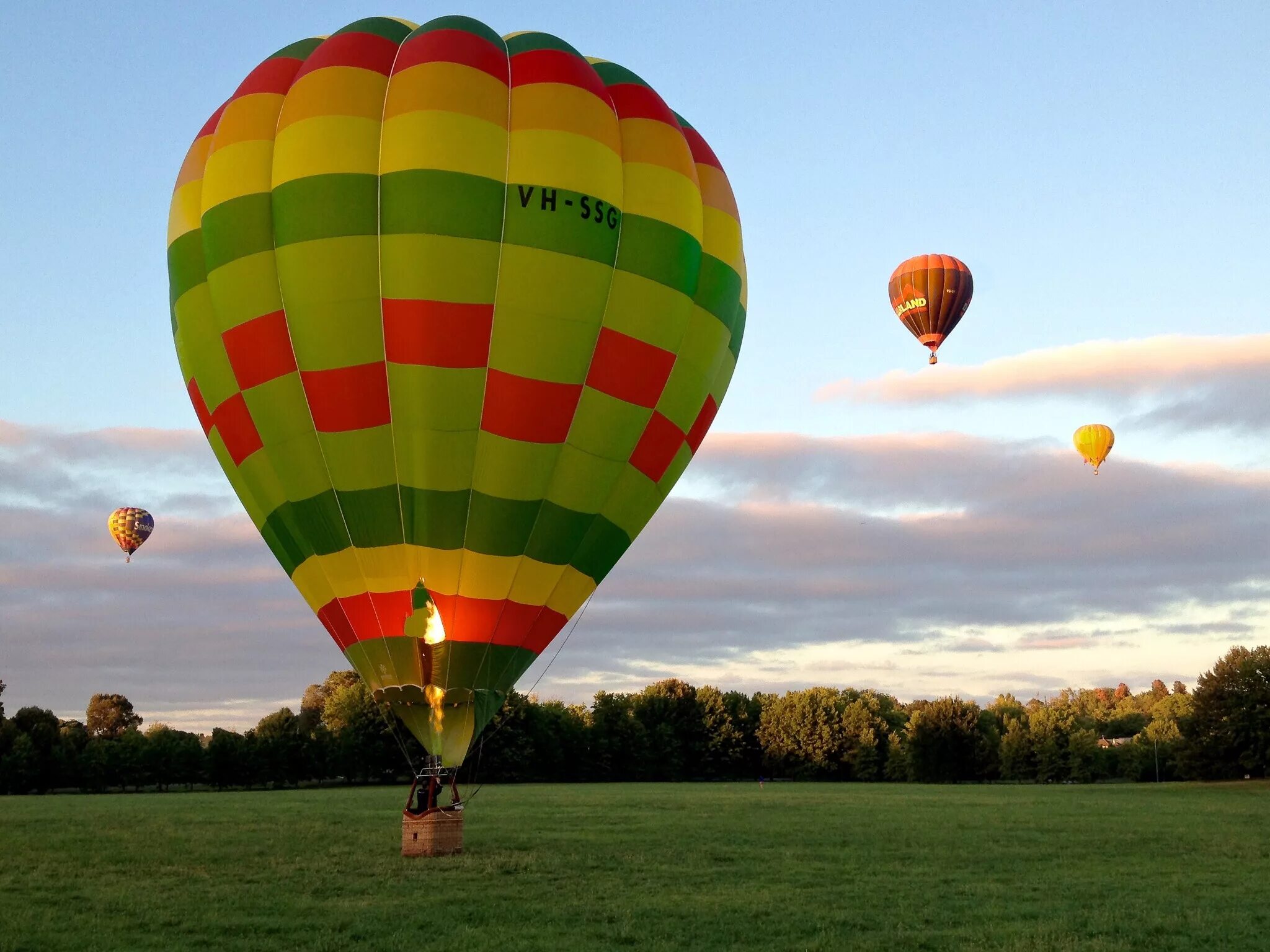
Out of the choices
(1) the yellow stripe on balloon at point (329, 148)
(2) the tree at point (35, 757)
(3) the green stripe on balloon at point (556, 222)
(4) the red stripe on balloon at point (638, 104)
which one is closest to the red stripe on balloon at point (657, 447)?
(3) the green stripe on balloon at point (556, 222)

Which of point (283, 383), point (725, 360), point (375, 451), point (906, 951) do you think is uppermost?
point (725, 360)

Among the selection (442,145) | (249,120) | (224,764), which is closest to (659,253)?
(442,145)

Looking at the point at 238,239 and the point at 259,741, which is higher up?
the point at 238,239

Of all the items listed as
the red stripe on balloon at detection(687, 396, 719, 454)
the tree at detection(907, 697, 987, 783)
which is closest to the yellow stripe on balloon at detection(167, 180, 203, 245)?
the red stripe on balloon at detection(687, 396, 719, 454)

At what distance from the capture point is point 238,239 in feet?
50.3

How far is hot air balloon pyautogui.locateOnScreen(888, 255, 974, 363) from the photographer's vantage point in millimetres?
39469

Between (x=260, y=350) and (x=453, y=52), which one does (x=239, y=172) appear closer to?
(x=260, y=350)

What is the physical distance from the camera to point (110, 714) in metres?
140

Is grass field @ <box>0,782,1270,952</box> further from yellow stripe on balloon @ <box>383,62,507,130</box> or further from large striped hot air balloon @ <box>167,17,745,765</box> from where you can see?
yellow stripe on balloon @ <box>383,62,507,130</box>

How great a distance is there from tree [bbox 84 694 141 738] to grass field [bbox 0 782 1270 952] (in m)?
121

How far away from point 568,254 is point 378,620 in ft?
17.7

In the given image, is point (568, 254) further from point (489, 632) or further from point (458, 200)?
point (489, 632)

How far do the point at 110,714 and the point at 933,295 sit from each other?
130014 millimetres

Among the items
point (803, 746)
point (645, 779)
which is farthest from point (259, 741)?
point (803, 746)
